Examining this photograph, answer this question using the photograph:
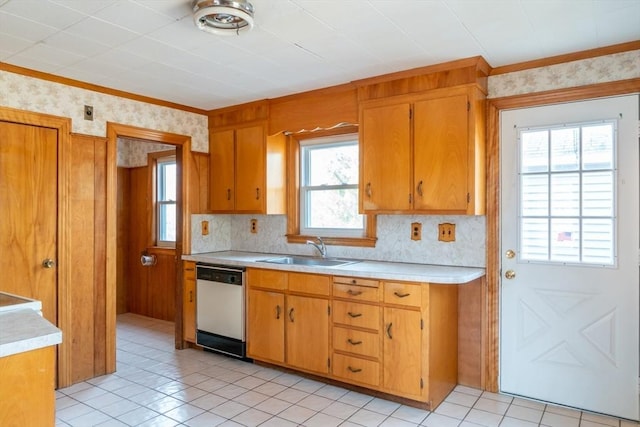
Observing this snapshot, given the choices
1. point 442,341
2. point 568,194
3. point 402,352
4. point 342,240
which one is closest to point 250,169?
point 342,240

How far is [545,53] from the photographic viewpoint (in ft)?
9.32

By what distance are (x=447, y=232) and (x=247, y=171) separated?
1.98m

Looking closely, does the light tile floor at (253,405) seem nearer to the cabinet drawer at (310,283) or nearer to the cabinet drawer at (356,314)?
the cabinet drawer at (356,314)

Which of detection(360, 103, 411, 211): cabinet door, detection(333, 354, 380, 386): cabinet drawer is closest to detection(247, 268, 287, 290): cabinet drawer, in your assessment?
detection(333, 354, 380, 386): cabinet drawer

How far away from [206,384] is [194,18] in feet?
8.51

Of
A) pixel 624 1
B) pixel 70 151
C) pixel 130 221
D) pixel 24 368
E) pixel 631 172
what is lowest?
pixel 24 368

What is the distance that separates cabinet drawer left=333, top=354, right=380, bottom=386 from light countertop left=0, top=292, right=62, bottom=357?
A: 1991 mm

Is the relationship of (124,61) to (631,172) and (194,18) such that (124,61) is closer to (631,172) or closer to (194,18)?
(194,18)

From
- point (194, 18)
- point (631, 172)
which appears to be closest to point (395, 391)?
point (631, 172)

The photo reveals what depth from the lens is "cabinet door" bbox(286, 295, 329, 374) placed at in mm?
3254

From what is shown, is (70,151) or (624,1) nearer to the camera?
(624,1)

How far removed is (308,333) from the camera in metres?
3.34

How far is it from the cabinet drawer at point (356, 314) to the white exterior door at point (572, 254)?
955 mm

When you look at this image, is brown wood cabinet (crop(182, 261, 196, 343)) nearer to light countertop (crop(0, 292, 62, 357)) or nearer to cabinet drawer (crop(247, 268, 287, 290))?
cabinet drawer (crop(247, 268, 287, 290))
